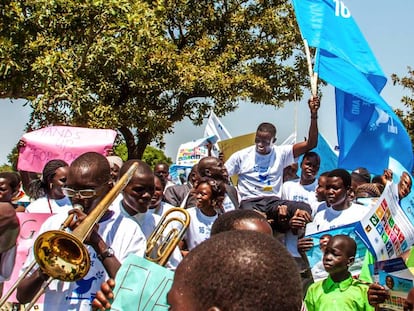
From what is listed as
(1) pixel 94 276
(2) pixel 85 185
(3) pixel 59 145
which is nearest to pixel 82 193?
(2) pixel 85 185

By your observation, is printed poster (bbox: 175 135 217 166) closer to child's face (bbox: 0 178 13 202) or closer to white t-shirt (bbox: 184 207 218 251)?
child's face (bbox: 0 178 13 202)

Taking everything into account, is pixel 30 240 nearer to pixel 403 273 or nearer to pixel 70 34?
pixel 403 273

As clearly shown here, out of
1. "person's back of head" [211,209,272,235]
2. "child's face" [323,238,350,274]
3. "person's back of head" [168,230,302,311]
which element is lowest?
"child's face" [323,238,350,274]

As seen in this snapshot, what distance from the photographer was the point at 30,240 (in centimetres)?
507

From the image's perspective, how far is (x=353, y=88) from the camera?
6.57 m

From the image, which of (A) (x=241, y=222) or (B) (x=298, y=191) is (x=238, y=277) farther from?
(B) (x=298, y=191)

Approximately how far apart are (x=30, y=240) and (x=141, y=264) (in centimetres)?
245

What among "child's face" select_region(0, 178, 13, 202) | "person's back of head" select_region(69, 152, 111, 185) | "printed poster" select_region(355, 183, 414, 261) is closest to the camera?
"person's back of head" select_region(69, 152, 111, 185)

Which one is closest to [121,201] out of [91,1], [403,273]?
[403,273]

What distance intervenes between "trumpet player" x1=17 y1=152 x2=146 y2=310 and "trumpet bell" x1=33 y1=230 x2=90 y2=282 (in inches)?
7.2

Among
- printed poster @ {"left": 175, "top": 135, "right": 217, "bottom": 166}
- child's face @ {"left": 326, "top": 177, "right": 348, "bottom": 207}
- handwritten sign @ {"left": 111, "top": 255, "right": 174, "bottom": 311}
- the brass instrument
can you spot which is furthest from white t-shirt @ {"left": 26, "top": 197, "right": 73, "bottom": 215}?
printed poster @ {"left": 175, "top": 135, "right": 217, "bottom": 166}

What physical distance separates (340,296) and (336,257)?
0.27m

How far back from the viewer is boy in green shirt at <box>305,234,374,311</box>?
4.49 meters

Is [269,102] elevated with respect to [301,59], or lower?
lower
